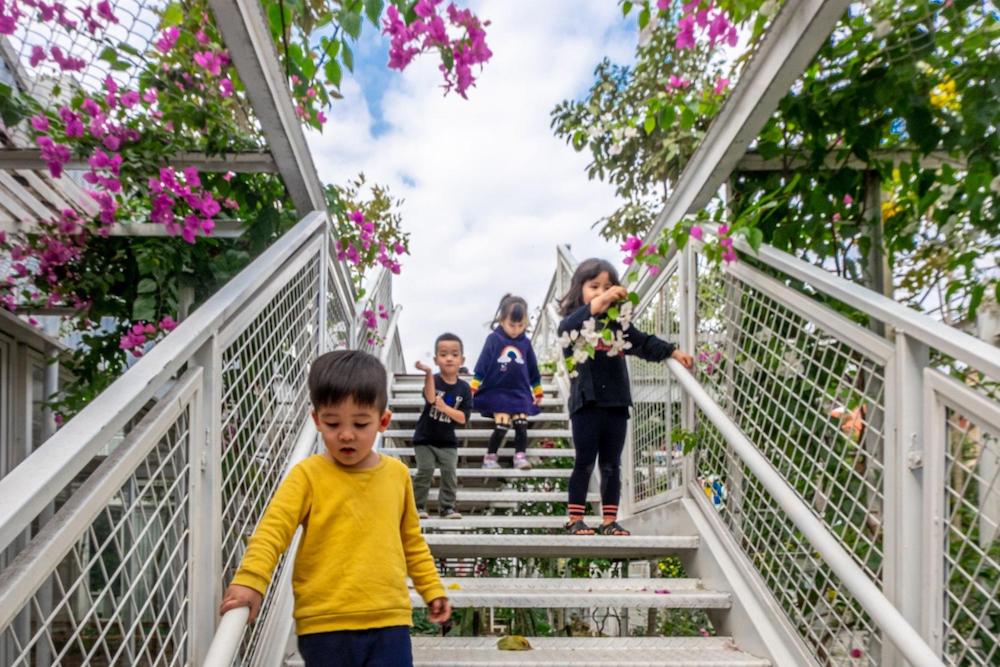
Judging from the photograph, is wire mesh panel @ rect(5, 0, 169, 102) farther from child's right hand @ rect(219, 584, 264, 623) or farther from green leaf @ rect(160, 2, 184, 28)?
child's right hand @ rect(219, 584, 264, 623)

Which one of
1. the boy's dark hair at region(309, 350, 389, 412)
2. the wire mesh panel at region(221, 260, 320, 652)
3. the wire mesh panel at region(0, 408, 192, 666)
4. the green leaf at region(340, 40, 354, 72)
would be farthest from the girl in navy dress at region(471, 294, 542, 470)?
the wire mesh panel at region(0, 408, 192, 666)

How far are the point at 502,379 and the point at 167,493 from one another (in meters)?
3.35

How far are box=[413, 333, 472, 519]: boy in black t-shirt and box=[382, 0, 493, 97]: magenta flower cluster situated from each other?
1.68m

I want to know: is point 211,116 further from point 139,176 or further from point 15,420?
point 15,420

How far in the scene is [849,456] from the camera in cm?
208

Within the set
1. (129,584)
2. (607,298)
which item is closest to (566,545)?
(607,298)

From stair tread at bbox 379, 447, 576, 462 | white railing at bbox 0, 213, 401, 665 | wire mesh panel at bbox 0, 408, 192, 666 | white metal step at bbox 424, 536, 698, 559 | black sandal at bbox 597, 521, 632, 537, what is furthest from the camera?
stair tread at bbox 379, 447, 576, 462

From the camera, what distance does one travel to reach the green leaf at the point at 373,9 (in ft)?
7.33

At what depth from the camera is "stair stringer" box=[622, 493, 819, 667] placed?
2.20 m

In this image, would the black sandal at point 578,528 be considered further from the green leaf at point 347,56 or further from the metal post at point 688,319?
the green leaf at point 347,56

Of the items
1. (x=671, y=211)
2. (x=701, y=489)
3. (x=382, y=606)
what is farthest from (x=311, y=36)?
(x=701, y=489)

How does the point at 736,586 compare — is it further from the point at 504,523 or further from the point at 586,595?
the point at 504,523

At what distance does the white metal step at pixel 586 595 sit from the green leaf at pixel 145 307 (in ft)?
5.77

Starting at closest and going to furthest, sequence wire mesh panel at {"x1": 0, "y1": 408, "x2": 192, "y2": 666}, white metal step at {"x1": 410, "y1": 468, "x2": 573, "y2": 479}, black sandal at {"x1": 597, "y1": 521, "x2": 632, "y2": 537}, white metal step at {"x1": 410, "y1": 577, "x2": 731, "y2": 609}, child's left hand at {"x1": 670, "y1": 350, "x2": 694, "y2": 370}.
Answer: wire mesh panel at {"x1": 0, "y1": 408, "x2": 192, "y2": 666}, white metal step at {"x1": 410, "y1": 577, "x2": 731, "y2": 609}, child's left hand at {"x1": 670, "y1": 350, "x2": 694, "y2": 370}, black sandal at {"x1": 597, "y1": 521, "x2": 632, "y2": 537}, white metal step at {"x1": 410, "y1": 468, "x2": 573, "y2": 479}
